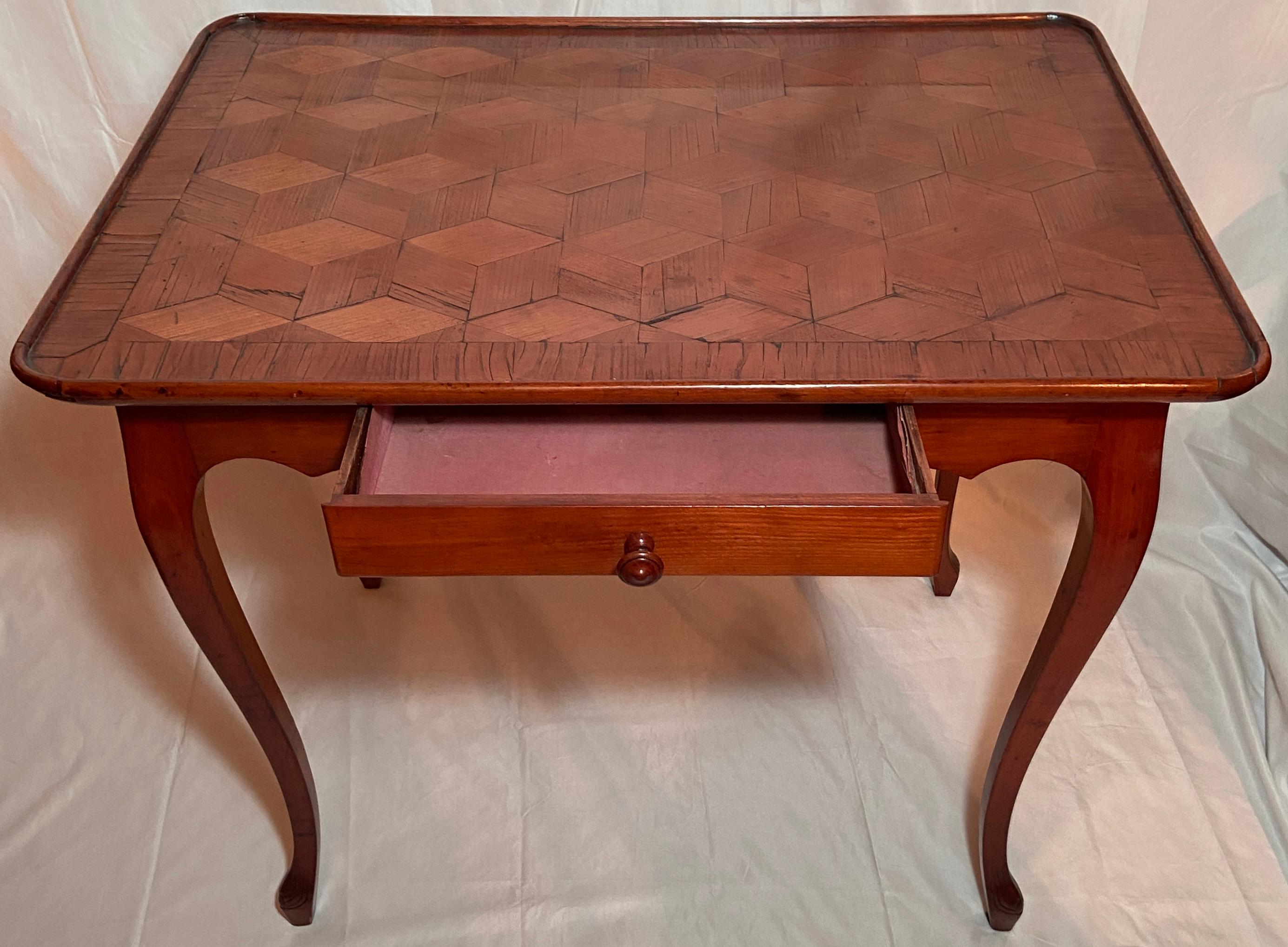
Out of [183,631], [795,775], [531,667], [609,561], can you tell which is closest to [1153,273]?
[609,561]

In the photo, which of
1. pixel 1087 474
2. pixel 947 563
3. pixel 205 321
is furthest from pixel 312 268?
pixel 947 563

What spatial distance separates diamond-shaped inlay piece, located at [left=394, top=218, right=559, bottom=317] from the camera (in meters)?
0.91

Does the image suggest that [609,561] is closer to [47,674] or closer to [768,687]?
[768,687]

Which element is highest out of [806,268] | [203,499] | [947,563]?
[806,268]

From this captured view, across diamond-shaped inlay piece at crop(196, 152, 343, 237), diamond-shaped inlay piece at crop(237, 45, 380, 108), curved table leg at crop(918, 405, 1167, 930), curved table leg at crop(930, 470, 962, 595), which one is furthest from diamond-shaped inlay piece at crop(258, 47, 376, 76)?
curved table leg at crop(930, 470, 962, 595)

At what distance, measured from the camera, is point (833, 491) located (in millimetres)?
874

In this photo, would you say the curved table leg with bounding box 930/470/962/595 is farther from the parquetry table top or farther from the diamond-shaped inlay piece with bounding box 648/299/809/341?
the diamond-shaped inlay piece with bounding box 648/299/809/341

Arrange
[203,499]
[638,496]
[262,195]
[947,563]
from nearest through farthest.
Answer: [638,496]
[203,499]
[262,195]
[947,563]

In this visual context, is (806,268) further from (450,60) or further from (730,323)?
(450,60)

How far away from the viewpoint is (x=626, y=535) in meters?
0.82

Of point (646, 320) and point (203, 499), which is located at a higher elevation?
point (646, 320)

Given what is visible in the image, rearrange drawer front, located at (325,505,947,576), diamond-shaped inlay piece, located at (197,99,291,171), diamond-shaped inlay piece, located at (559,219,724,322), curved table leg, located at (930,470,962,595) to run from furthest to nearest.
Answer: curved table leg, located at (930,470,962,595)
diamond-shaped inlay piece, located at (197,99,291,171)
diamond-shaped inlay piece, located at (559,219,724,322)
drawer front, located at (325,505,947,576)

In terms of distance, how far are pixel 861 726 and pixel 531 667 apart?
418mm

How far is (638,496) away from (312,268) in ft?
1.15
